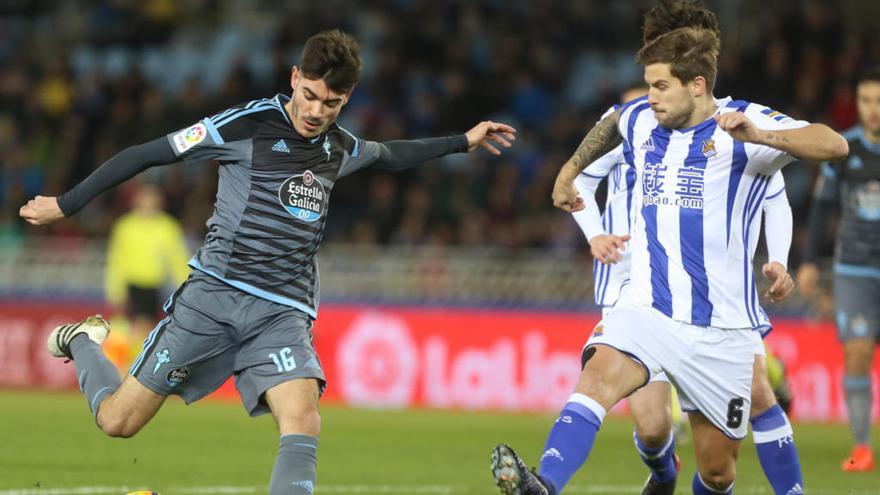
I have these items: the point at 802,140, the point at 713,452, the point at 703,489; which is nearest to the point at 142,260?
the point at 703,489

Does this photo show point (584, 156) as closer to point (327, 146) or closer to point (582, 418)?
point (327, 146)

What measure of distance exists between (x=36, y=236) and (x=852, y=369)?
12720 mm

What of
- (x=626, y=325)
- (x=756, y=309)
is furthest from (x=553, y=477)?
(x=756, y=309)

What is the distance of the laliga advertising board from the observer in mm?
15008

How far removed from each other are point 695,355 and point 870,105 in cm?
471

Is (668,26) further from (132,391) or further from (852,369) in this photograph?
(852,369)

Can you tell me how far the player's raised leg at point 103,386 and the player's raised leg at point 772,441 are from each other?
263 cm

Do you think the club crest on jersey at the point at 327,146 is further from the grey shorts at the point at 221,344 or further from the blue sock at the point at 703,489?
the blue sock at the point at 703,489

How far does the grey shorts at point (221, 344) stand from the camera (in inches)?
250

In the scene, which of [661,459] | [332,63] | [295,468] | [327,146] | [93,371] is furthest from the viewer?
[661,459]

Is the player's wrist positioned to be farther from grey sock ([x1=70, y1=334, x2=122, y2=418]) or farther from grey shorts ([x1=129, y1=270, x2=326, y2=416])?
grey sock ([x1=70, y1=334, x2=122, y2=418])

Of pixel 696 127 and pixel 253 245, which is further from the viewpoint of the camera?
pixel 253 245

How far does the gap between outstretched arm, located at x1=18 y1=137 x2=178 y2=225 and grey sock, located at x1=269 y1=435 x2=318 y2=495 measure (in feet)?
4.35

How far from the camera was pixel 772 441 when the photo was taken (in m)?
6.53
